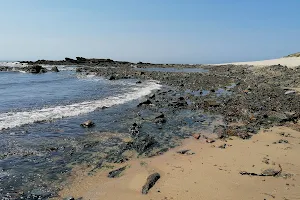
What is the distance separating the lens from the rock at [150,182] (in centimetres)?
812

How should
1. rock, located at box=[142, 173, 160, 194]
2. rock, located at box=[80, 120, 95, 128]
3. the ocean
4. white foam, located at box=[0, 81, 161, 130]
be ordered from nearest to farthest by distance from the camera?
1. rock, located at box=[142, 173, 160, 194]
2. the ocean
3. rock, located at box=[80, 120, 95, 128]
4. white foam, located at box=[0, 81, 161, 130]

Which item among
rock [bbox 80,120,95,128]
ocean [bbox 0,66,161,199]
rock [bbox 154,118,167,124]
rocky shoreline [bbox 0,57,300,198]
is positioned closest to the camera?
ocean [bbox 0,66,161,199]

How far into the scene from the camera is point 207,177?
8.96 metres

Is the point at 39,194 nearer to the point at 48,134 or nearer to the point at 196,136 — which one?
the point at 48,134

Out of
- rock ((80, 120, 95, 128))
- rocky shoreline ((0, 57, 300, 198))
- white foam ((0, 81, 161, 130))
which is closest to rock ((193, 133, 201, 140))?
rocky shoreline ((0, 57, 300, 198))

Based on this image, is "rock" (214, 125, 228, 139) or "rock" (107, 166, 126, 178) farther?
"rock" (214, 125, 228, 139)

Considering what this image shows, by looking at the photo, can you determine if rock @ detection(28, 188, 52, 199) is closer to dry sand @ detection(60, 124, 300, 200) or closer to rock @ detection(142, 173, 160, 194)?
dry sand @ detection(60, 124, 300, 200)

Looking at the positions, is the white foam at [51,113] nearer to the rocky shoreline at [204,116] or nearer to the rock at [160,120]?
the rocky shoreline at [204,116]

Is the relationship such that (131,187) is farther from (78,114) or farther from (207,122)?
(78,114)

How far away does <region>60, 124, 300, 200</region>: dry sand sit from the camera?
26.0 feet

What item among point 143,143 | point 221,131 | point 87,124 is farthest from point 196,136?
point 87,124

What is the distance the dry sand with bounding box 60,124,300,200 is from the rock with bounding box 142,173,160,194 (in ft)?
0.51

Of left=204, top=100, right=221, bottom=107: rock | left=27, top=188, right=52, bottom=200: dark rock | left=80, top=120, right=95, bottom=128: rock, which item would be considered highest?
left=204, top=100, right=221, bottom=107: rock

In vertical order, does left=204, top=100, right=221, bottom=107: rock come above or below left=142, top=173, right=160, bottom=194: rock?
above
